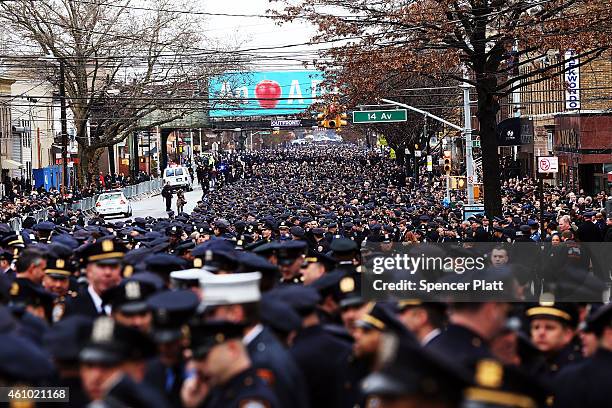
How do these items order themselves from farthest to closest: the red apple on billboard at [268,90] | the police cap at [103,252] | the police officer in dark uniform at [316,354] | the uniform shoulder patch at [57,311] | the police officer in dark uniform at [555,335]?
the red apple on billboard at [268,90], the police cap at [103,252], the uniform shoulder patch at [57,311], the police officer in dark uniform at [555,335], the police officer in dark uniform at [316,354]

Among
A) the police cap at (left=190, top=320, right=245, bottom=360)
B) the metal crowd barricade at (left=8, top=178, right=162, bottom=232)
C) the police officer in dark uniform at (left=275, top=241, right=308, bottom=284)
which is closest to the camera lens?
the police cap at (left=190, top=320, right=245, bottom=360)

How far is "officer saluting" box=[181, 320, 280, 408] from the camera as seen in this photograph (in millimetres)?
5602

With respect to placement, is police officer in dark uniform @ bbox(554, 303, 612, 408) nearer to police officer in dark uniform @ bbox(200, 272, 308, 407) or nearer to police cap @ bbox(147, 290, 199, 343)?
police officer in dark uniform @ bbox(200, 272, 308, 407)

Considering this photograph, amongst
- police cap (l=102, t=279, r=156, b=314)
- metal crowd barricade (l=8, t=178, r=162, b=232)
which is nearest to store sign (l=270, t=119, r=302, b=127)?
metal crowd barricade (l=8, t=178, r=162, b=232)

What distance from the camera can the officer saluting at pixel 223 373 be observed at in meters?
5.60

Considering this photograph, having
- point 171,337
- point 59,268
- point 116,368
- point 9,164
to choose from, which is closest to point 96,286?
point 59,268

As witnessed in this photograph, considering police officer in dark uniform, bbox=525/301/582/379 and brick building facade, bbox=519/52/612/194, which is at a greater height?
brick building facade, bbox=519/52/612/194

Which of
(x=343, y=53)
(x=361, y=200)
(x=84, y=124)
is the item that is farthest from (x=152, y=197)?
(x=343, y=53)

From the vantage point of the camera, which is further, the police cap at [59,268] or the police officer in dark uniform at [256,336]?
the police cap at [59,268]

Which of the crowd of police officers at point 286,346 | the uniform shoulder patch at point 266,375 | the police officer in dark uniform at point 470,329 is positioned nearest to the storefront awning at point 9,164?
the crowd of police officers at point 286,346

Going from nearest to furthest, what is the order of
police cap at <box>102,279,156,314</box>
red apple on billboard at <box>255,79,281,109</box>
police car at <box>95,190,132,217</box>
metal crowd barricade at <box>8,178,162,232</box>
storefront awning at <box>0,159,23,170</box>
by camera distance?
police cap at <box>102,279,156,314</box>
metal crowd barricade at <box>8,178,162,232</box>
police car at <box>95,190,132,217</box>
storefront awning at <box>0,159,23,170</box>
red apple on billboard at <box>255,79,281,109</box>

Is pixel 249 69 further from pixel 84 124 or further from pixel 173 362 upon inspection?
pixel 173 362

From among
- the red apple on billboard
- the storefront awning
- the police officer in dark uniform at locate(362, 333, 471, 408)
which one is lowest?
the police officer in dark uniform at locate(362, 333, 471, 408)

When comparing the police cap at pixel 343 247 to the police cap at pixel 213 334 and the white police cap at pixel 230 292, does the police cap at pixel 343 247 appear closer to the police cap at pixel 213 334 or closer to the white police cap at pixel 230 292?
the white police cap at pixel 230 292
